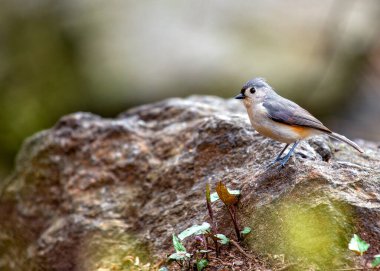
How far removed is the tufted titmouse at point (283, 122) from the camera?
396 centimetres

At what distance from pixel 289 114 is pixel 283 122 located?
0.10 meters

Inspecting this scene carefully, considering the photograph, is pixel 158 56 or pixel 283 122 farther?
pixel 158 56

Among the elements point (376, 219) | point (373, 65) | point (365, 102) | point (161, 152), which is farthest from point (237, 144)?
point (373, 65)

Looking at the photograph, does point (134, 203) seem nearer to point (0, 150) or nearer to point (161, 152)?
point (161, 152)

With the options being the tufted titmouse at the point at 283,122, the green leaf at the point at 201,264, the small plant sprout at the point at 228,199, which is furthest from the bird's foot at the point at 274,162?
the green leaf at the point at 201,264

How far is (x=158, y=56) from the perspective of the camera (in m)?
9.96

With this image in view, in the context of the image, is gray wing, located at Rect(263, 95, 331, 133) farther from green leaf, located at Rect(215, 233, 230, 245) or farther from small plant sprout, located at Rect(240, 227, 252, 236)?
green leaf, located at Rect(215, 233, 230, 245)

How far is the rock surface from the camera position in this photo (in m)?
3.38

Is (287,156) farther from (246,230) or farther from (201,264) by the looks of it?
(201,264)

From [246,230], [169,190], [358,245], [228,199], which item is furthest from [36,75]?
[358,245]

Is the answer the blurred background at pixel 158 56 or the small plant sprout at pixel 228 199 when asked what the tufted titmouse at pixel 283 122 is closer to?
the small plant sprout at pixel 228 199

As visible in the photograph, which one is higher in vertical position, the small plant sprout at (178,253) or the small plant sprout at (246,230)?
the small plant sprout at (246,230)

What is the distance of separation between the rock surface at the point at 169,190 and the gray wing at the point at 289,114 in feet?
0.67

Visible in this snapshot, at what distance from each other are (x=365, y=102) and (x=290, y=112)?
830 cm
